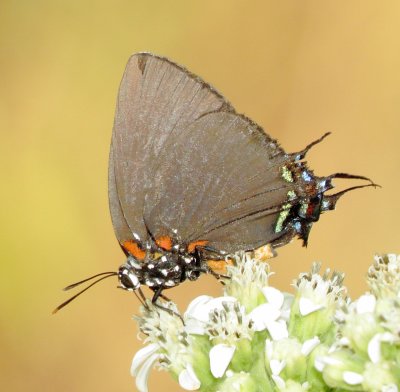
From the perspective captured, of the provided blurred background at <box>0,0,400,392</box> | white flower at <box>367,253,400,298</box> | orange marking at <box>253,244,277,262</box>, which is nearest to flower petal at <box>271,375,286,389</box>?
white flower at <box>367,253,400,298</box>

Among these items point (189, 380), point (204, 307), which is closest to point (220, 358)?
point (189, 380)

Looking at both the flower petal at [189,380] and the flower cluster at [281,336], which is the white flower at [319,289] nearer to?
the flower cluster at [281,336]

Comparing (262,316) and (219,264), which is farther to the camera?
(219,264)

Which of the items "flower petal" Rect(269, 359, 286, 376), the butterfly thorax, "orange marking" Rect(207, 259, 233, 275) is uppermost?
the butterfly thorax

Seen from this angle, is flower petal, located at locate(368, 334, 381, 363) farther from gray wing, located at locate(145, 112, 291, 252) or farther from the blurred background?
the blurred background

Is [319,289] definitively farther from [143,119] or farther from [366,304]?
[143,119]

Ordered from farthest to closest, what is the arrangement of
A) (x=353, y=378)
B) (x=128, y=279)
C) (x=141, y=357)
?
(x=128, y=279), (x=141, y=357), (x=353, y=378)

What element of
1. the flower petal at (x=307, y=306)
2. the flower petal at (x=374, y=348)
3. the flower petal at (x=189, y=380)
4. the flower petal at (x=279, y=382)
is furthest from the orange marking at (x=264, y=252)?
the flower petal at (x=374, y=348)

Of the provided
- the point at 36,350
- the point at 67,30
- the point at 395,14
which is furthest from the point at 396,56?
the point at 36,350
